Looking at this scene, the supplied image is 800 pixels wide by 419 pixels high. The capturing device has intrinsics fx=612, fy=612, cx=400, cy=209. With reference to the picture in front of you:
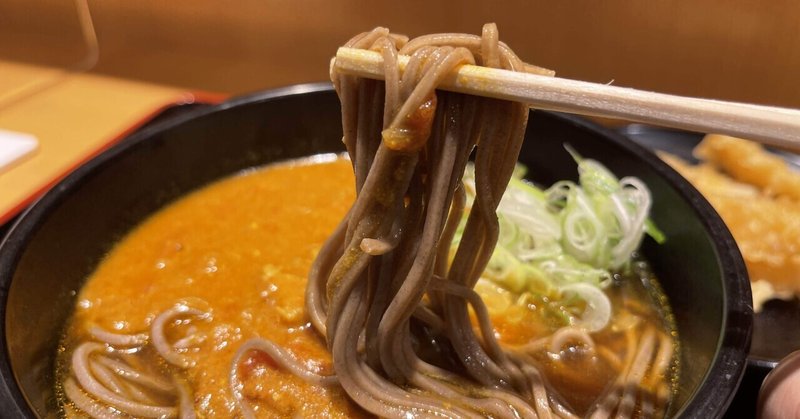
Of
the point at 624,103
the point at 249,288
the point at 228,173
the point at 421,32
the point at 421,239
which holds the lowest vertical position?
the point at 249,288

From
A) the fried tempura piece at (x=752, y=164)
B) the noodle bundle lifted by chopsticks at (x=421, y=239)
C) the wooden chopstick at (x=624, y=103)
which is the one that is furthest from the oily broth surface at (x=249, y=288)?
the fried tempura piece at (x=752, y=164)

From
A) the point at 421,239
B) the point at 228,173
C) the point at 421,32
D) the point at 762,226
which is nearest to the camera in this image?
the point at 421,239

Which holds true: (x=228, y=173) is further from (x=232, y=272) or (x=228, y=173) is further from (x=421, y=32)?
(x=421, y=32)

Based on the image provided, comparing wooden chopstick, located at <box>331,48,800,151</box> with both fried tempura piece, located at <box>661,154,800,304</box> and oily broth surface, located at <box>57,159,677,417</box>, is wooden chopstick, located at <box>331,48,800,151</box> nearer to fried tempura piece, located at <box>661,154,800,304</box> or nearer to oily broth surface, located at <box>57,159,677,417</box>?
oily broth surface, located at <box>57,159,677,417</box>

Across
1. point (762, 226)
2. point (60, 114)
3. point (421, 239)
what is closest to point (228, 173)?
point (60, 114)

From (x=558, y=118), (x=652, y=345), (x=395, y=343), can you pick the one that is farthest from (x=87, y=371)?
(x=558, y=118)

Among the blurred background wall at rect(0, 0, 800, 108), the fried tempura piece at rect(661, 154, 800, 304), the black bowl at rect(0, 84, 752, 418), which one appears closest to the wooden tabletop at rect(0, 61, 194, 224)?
the blurred background wall at rect(0, 0, 800, 108)

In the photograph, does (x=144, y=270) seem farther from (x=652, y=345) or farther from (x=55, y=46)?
(x=55, y=46)

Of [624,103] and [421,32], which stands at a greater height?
[624,103]
